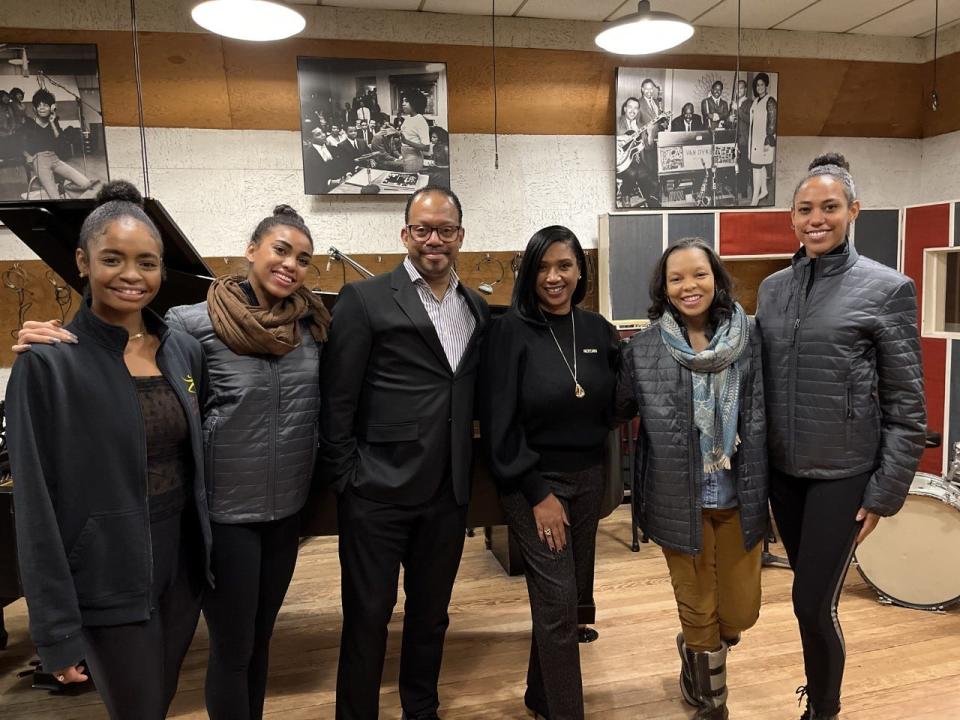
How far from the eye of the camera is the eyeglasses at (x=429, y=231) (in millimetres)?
2010

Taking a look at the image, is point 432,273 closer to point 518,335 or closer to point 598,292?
point 518,335

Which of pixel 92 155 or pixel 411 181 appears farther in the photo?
pixel 411 181

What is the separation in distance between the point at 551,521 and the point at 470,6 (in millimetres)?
4140

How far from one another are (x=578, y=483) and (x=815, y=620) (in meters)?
0.82

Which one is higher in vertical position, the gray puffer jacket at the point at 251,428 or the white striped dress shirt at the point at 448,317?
the white striped dress shirt at the point at 448,317

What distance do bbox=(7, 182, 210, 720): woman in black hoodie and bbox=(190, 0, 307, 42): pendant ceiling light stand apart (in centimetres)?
215

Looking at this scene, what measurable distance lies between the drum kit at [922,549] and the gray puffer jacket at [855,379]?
127 centimetres

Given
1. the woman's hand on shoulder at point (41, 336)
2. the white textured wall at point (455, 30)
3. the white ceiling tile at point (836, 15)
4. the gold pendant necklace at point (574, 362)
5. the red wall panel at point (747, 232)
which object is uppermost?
the white ceiling tile at point (836, 15)

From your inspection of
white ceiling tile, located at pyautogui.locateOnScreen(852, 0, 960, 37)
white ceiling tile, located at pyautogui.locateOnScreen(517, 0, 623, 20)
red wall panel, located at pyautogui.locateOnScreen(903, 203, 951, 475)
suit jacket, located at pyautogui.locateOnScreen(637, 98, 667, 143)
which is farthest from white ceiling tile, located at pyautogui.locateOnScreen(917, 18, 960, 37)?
white ceiling tile, located at pyautogui.locateOnScreen(517, 0, 623, 20)

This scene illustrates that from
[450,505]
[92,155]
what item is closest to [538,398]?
[450,505]

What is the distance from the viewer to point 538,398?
6.57 ft

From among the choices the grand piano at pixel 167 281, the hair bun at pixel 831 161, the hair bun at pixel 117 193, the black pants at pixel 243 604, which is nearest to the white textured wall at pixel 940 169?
the hair bun at pixel 831 161

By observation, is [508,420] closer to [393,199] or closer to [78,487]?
[78,487]

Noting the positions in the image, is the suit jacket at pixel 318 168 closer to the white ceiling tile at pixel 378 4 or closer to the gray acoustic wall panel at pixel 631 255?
the white ceiling tile at pixel 378 4
